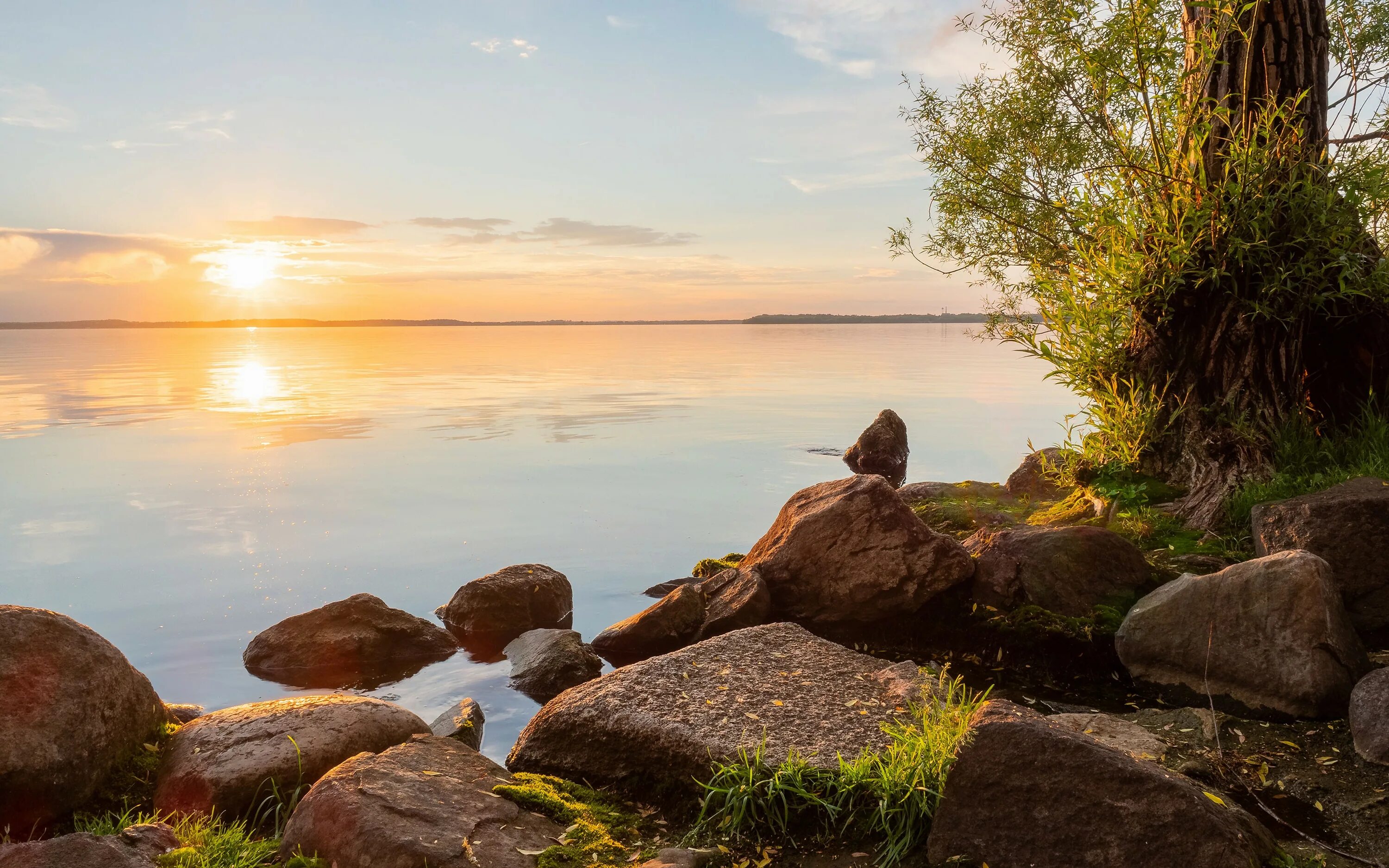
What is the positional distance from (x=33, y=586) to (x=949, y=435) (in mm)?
24245

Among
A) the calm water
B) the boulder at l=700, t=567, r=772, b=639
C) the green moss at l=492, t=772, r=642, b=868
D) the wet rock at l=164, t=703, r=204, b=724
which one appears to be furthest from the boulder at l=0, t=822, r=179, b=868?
the boulder at l=700, t=567, r=772, b=639

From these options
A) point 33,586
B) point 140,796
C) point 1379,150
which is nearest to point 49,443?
point 33,586

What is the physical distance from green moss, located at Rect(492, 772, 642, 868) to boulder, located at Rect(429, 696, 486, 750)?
5.96 ft

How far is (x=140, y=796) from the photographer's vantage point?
584cm

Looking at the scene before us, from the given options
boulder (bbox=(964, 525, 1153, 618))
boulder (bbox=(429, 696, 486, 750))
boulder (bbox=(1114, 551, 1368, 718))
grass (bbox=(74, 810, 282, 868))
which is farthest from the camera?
boulder (bbox=(964, 525, 1153, 618))

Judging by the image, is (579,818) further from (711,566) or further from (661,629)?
(711,566)

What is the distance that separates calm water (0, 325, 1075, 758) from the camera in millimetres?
12648

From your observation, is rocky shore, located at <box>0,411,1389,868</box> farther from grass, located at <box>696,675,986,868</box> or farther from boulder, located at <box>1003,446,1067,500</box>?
boulder, located at <box>1003,446,1067,500</box>

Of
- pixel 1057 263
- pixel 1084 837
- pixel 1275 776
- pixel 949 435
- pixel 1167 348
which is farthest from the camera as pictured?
pixel 949 435

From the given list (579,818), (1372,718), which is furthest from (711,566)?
(1372,718)

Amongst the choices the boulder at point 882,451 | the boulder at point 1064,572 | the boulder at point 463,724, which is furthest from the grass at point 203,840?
the boulder at point 882,451

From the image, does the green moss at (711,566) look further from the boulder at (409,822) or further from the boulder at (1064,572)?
the boulder at (409,822)

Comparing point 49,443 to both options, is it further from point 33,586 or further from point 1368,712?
point 1368,712

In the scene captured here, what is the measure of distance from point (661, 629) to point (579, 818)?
450cm
